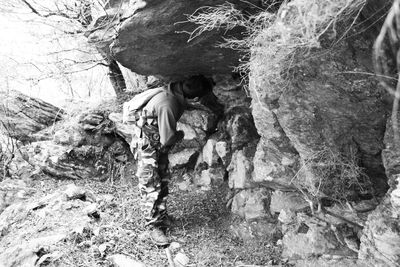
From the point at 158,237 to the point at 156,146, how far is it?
3.97ft

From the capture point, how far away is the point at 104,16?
16.5ft

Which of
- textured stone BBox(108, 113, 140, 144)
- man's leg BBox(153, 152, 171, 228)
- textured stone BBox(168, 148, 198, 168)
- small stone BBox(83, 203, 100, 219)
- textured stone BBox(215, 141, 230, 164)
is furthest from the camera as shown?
textured stone BBox(108, 113, 140, 144)

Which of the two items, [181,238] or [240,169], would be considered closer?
[181,238]

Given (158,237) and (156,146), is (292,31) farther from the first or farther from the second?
(158,237)

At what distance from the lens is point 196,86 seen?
5398 mm

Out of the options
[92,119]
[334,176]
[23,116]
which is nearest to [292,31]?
[334,176]

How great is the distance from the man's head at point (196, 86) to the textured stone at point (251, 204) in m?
1.60

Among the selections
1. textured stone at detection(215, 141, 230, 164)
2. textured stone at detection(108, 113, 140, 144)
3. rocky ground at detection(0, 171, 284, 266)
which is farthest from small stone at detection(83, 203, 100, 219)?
textured stone at detection(215, 141, 230, 164)

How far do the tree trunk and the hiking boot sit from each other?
429 centimetres

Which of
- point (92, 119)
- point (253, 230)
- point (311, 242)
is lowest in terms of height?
point (253, 230)

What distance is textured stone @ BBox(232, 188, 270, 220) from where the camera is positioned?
4.96 meters

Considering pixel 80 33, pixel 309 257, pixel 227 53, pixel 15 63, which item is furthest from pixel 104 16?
pixel 15 63

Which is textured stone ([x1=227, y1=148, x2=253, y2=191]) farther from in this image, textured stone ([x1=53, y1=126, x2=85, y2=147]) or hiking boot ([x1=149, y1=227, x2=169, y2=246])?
textured stone ([x1=53, y1=126, x2=85, y2=147])

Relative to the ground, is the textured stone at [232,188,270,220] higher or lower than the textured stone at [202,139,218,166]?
lower
